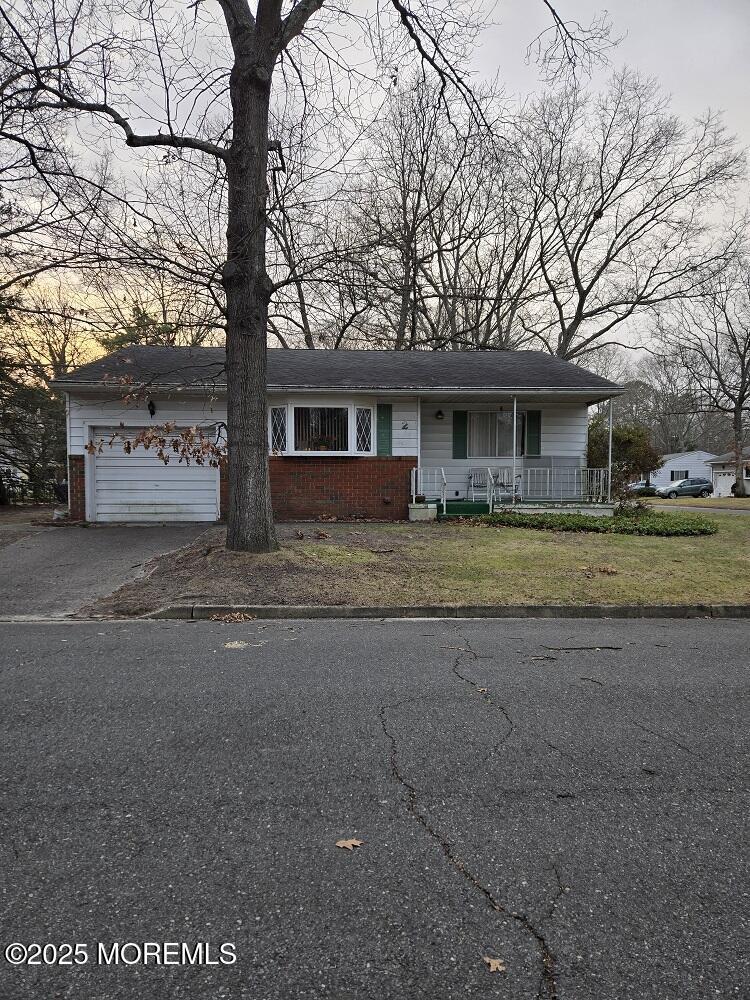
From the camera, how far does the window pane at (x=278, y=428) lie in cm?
1447

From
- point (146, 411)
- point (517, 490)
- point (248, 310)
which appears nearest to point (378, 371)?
point (517, 490)

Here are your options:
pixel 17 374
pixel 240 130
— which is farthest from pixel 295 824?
pixel 17 374

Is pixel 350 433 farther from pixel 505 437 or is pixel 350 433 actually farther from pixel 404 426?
pixel 505 437

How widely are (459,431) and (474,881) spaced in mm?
14454

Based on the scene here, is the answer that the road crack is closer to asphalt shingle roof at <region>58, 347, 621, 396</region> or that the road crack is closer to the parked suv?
asphalt shingle roof at <region>58, 347, 621, 396</region>

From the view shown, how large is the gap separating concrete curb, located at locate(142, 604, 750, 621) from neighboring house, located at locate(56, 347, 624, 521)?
23.2 feet

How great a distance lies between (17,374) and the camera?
2020cm

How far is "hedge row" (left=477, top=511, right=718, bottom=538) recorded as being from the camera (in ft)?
38.7

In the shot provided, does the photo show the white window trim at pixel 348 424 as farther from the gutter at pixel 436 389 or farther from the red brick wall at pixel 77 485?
the red brick wall at pixel 77 485

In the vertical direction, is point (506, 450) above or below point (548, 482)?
above

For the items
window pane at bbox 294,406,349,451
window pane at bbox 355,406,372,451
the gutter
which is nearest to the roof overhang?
the gutter

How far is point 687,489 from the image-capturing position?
45500mm

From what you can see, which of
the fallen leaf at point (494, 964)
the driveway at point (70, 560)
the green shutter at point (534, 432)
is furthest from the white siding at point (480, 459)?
the fallen leaf at point (494, 964)

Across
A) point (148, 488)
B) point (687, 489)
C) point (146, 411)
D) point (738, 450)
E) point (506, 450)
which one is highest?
point (146, 411)
